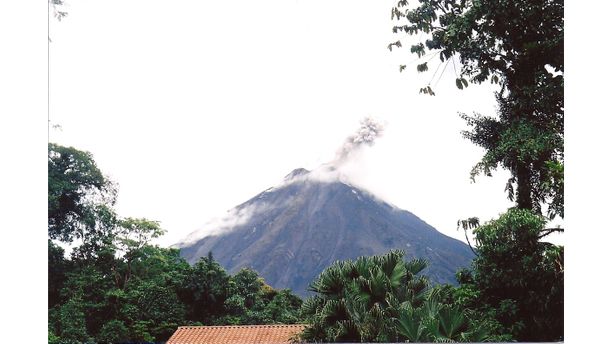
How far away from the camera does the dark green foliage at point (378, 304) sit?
12.9 feet

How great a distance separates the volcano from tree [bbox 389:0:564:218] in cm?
95

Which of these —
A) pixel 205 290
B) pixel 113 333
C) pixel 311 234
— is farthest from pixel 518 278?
pixel 205 290

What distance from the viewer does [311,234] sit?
7133 millimetres

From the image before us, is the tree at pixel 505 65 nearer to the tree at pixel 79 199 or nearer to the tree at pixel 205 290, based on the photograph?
the tree at pixel 79 199

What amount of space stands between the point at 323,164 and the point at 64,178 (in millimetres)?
2694

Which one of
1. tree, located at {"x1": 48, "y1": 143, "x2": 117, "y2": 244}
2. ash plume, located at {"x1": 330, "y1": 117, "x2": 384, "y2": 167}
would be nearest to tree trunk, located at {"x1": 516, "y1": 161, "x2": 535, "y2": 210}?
ash plume, located at {"x1": 330, "y1": 117, "x2": 384, "y2": 167}

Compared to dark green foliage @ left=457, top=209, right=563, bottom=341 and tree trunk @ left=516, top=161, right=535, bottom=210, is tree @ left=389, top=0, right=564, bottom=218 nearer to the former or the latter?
tree trunk @ left=516, top=161, right=535, bottom=210

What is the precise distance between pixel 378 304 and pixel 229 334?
335 centimetres

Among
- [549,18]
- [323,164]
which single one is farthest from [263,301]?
[549,18]

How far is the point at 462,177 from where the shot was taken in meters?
5.60

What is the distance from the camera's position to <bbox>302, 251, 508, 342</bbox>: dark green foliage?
3918mm

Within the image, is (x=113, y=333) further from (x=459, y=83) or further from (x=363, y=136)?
(x=459, y=83)
